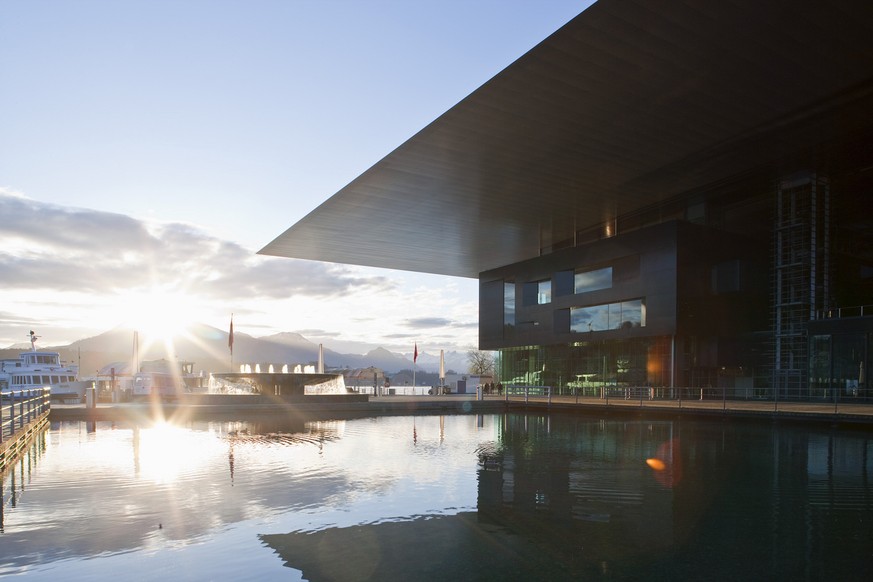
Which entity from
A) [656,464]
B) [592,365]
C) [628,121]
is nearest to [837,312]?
[592,365]

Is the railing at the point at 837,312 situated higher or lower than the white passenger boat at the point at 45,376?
higher

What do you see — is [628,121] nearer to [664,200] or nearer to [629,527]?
[664,200]

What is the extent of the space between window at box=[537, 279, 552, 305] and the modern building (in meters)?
0.14

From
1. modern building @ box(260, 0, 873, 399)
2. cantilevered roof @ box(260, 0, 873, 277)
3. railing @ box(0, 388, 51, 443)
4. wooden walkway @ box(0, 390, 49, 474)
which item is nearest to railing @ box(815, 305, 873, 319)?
modern building @ box(260, 0, 873, 399)

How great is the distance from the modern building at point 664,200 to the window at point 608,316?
0.13 m

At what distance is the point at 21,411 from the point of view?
17.7m

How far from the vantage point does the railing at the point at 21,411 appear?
621 inches

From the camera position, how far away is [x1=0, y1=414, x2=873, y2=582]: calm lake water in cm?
676

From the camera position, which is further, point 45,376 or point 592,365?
point 45,376

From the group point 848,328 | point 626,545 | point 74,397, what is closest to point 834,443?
point 626,545

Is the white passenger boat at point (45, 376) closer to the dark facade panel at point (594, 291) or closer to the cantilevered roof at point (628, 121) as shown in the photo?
the cantilevered roof at point (628, 121)

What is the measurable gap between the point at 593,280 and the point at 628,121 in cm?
1833

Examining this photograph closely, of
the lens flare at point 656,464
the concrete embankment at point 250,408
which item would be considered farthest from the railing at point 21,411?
the lens flare at point 656,464

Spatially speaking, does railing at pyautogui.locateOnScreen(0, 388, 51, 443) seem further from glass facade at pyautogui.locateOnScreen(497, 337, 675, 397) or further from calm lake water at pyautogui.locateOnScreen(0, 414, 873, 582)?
Result: glass facade at pyautogui.locateOnScreen(497, 337, 675, 397)
